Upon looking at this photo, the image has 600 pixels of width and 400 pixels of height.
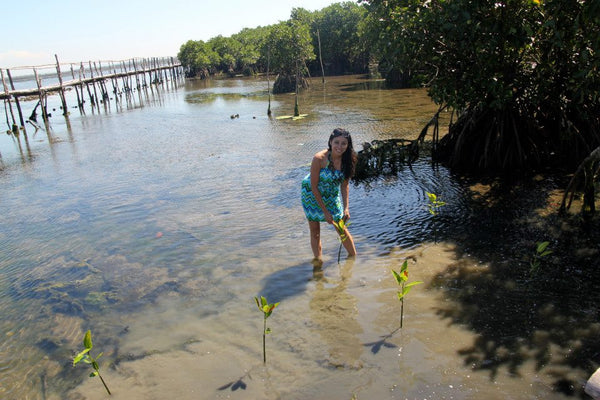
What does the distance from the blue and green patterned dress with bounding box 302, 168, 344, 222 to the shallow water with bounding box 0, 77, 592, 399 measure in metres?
0.72

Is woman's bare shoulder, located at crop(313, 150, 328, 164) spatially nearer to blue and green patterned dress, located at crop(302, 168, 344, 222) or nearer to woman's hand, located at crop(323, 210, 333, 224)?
blue and green patterned dress, located at crop(302, 168, 344, 222)

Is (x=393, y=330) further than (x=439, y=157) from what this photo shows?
No

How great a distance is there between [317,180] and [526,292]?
2.47m

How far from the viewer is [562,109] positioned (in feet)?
28.7

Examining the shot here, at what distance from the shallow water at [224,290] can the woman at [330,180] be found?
71cm

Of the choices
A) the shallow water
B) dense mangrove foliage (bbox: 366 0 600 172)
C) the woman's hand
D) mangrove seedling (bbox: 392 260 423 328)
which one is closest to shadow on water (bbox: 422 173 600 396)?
the shallow water

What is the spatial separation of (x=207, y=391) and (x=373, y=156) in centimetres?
746

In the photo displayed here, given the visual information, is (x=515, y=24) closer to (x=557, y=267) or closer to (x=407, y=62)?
(x=407, y=62)

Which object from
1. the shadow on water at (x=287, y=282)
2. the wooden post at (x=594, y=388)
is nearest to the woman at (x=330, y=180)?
the shadow on water at (x=287, y=282)

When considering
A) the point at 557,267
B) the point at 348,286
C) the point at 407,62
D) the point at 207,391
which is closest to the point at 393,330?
the point at 348,286

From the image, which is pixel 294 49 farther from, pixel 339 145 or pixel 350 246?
pixel 339 145

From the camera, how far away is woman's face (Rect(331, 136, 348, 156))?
16.0 feet

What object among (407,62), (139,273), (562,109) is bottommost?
(139,273)

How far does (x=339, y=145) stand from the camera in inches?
193
